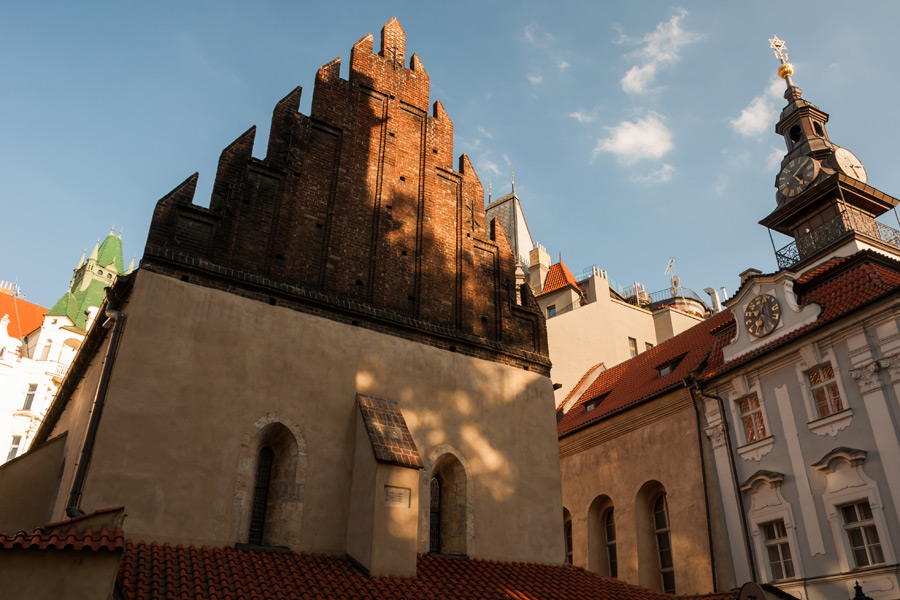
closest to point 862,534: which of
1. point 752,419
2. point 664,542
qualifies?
point 752,419

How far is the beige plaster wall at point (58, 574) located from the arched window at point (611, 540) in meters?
16.7

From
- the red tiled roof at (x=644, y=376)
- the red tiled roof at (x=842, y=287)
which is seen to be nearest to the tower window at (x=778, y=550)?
the red tiled roof at (x=842, y=287)

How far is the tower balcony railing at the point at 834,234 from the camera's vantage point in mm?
25703

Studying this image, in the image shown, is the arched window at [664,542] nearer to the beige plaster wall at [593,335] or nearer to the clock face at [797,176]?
the beige plaster wall at [593,335]

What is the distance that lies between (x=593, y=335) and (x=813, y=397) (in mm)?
17525

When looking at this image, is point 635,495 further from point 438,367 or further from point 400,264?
point 400,264

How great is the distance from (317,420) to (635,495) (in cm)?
1212

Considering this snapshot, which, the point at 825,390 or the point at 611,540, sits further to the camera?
the point at 611,540

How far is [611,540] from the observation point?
869 inches

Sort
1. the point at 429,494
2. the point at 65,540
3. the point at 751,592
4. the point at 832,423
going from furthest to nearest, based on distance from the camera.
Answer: the point at 832,423 < the point at 429,494 < the point at 751,592 < the point at 65,540

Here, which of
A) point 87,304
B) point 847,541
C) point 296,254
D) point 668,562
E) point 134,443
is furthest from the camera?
point 87,304

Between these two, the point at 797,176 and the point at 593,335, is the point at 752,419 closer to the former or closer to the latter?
the point at 797,176

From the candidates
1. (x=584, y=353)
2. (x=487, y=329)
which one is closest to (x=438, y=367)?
(x=487, y=329)

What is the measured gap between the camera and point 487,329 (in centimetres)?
1583
